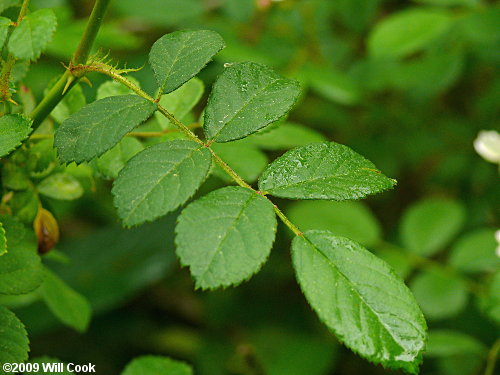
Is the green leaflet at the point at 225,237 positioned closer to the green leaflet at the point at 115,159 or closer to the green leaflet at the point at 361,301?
the green leaflet at the point at 361,301

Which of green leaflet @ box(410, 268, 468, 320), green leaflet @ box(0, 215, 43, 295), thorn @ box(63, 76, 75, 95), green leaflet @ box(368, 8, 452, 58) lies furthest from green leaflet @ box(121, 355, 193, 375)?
green leaflet @ box(368, 8, 452, 58)

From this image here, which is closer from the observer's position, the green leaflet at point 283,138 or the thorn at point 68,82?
the thorn at point 68,82

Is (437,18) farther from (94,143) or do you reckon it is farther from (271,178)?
(94,143)

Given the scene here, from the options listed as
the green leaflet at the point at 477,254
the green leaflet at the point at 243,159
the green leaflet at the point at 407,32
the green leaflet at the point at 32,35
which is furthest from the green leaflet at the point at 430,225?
the green leaflet at the point at 32,35

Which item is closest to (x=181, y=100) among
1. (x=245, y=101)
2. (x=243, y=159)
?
(x=243, y=159)

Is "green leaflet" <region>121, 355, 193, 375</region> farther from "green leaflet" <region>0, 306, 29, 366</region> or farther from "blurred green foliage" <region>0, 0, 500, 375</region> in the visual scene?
"blurred green foliage" <region>0, 0, 500, 375</region>

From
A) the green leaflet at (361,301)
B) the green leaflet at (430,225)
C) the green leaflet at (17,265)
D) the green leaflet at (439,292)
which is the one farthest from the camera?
the green leaflet at (430,225)
